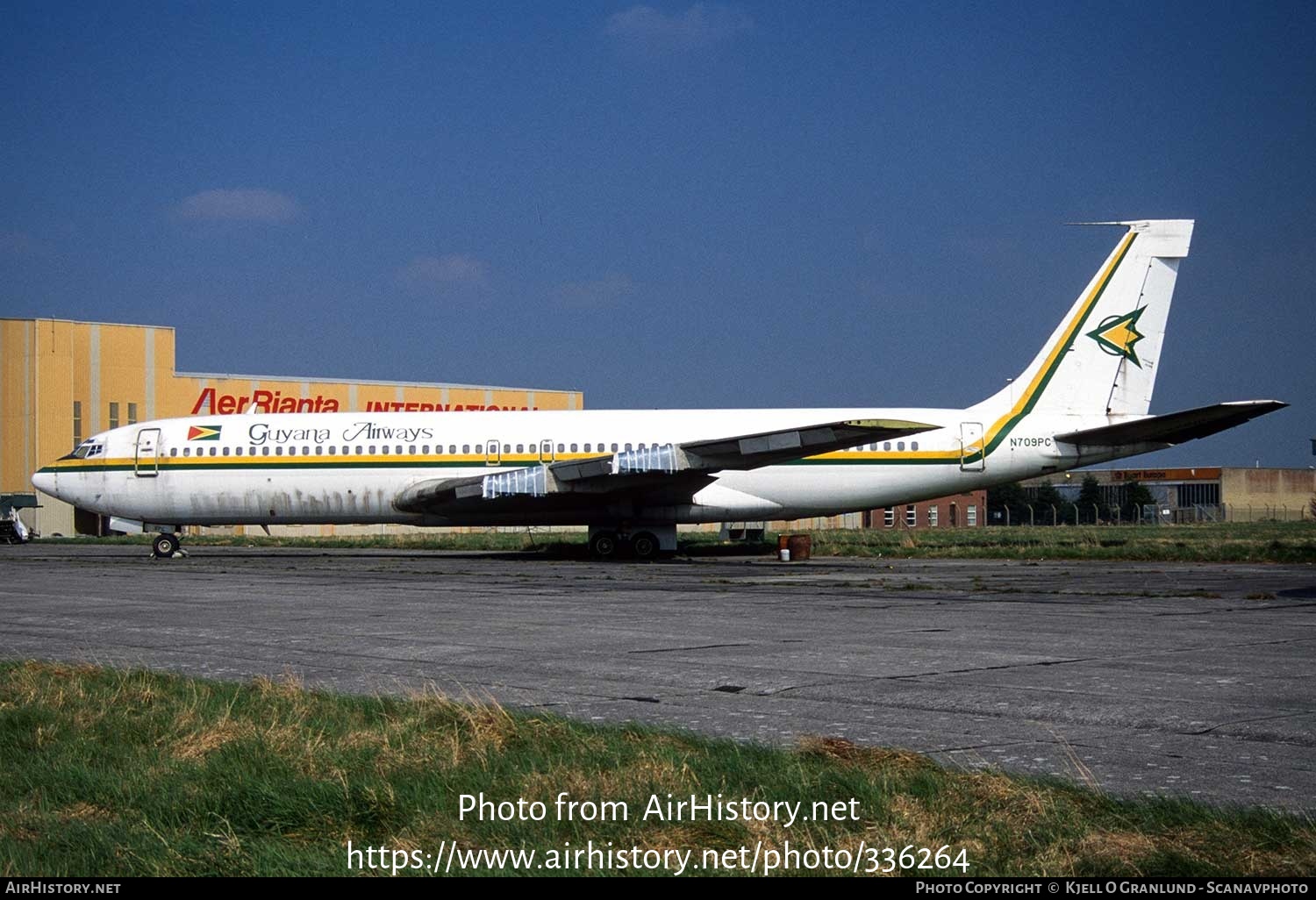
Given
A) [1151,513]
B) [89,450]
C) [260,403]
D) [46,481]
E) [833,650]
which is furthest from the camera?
[1151,513]

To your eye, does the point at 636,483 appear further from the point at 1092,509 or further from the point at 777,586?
the point at 1092,509

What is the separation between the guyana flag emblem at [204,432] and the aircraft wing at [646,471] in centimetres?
618

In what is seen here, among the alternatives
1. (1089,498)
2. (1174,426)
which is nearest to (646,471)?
(1174,426)

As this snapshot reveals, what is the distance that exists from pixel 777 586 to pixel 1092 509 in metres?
103

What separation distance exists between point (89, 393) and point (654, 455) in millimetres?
41912

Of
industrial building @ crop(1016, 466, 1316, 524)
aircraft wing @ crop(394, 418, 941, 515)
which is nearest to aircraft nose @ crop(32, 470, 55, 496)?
aircraft wing @ crop(394, 418, 941, 515)

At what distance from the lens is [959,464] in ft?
112

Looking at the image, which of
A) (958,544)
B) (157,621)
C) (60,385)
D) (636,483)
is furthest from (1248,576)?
(60,385)

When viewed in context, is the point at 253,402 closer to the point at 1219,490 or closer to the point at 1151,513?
the point at 1151,513

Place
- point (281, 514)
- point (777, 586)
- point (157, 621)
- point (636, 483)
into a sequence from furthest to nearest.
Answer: point (281, 514), point (636, 483), point (777, 586), point (157, 621)

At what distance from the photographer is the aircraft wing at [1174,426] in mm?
29188

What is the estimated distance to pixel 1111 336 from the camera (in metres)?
34.5

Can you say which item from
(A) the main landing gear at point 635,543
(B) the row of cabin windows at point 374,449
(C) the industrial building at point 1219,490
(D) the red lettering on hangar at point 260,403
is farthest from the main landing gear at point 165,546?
(C) the industrial building at point 1219,490

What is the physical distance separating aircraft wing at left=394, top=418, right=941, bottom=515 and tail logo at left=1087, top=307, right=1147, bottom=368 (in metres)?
5.79
